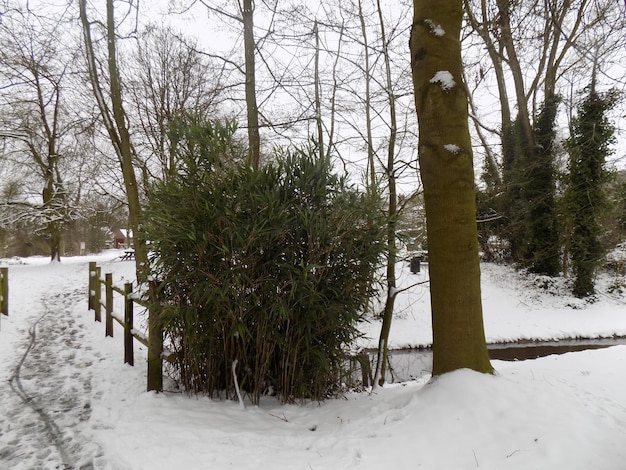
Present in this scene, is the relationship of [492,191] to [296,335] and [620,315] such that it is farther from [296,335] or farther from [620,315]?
[296,335]

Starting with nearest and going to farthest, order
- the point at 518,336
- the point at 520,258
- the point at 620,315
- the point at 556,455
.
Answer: the point at 556,455 → the point at 518,336 → the point at 620,315 → the point at 520,258

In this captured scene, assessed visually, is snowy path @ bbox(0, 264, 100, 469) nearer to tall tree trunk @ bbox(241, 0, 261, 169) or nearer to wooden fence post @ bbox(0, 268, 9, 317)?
wooden fence post @ bbox(0, 268, 9, 317)

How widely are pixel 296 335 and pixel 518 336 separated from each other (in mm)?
10005

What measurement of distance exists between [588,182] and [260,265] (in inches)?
554

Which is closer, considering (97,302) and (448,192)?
(448,192)

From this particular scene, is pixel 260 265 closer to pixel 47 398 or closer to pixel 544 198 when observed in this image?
pixel 47 398

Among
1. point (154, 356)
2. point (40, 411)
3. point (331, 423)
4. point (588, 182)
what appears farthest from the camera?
point (588, 182)

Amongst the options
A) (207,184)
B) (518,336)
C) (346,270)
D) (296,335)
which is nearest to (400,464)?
(296,335)

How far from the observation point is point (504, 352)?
10.0 metres

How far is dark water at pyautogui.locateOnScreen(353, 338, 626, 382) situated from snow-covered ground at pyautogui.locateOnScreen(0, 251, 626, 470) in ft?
14.2

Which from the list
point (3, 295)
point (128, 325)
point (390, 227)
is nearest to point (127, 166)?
point (128, 325)

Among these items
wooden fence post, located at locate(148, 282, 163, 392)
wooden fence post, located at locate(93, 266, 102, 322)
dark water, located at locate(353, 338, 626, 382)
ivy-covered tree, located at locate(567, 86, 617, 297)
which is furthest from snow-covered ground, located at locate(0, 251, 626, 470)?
ivy-covered tree, located at locate(567, 86, 617, 297)

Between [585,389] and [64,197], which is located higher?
[64,197]

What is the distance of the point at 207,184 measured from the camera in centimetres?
339
